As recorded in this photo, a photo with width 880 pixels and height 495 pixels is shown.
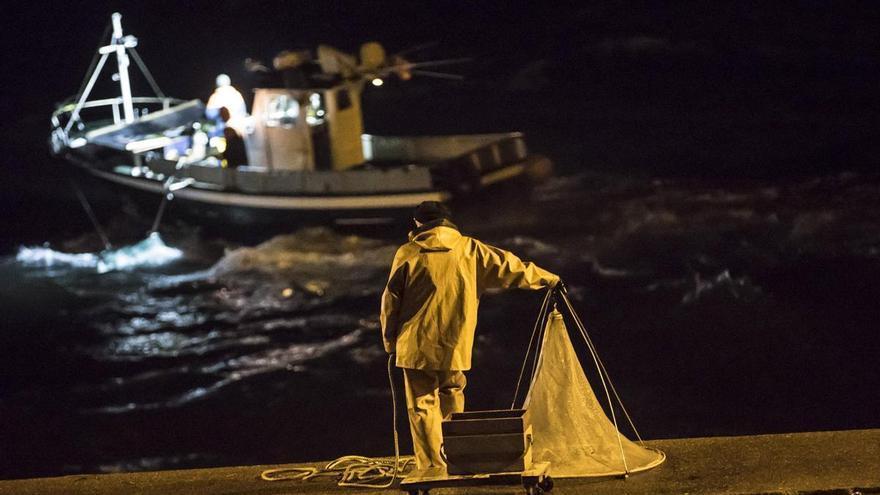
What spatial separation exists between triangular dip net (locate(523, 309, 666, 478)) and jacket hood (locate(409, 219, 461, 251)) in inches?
27.3

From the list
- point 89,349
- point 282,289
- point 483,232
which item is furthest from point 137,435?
point 483,232

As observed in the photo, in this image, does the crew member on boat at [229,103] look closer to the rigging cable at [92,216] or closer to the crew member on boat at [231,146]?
the crew member on boat at [231,146]

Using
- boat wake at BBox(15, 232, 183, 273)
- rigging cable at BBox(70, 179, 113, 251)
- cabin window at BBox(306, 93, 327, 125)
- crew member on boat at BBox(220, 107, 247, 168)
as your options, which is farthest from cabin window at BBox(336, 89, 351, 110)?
rigging cable at BBox(70, 179, 113, 251)

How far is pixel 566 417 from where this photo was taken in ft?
17.6

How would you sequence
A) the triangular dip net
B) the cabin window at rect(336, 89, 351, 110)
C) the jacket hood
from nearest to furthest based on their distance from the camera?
the jacket hood < the triangular dip net < the cabin window at rect(336, 89, 351, 110)

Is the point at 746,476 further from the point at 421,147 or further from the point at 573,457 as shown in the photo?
the point at 421,147

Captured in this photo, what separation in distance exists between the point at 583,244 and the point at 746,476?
68.7ft

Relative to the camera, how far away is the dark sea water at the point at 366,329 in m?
15.8

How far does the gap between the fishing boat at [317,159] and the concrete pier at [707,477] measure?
15456mm

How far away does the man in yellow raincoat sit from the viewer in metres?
5.02

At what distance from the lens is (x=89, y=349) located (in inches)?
792

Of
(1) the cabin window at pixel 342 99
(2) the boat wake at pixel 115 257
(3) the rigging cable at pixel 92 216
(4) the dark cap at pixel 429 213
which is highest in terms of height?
(4) the dark cap at pixel 429 213

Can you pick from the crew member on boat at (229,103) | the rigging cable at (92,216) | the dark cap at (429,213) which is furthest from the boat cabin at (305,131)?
the dark cap at (429,213)

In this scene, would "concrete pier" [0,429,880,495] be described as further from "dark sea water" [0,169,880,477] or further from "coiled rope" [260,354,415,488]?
"dark sea water" [0,169,880,477]
